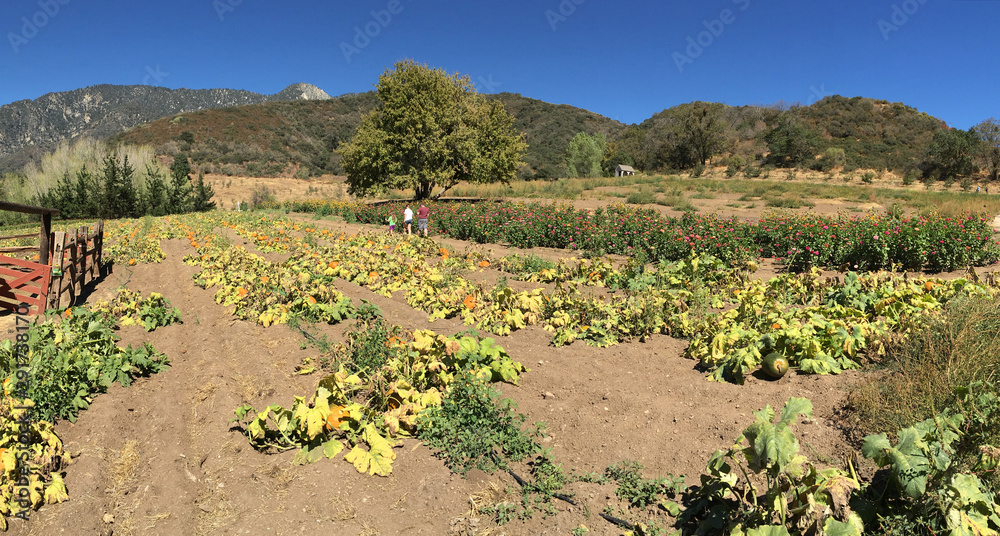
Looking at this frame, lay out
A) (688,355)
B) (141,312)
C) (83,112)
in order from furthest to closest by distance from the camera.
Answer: (83,112), (141,312), (688,355)

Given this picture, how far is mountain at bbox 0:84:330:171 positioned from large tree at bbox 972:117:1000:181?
104 meters

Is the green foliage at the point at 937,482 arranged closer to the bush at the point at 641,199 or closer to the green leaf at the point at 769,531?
the green leaf at the point at 769,531

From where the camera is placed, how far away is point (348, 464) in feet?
12.3

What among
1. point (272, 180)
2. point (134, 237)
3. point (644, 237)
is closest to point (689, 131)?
point (272, 180)

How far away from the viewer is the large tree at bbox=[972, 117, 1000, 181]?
43844mm

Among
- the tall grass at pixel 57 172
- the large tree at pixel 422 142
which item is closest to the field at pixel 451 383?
the large tree at pixel 422 142

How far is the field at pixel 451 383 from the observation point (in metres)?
3.27

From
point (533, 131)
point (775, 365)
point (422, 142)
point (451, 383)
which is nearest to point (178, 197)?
point (422, 142)

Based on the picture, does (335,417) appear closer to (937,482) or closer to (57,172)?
(937,482)

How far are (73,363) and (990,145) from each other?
6425 centimetres

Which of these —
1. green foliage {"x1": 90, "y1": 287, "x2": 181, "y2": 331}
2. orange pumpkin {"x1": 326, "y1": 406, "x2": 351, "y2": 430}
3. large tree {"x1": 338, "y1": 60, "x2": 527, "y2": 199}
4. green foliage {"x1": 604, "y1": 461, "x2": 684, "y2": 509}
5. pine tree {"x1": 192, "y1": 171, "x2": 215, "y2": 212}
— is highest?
large tree {"x1": 338, "y1": 60, "x2": 527, "y2": 199}

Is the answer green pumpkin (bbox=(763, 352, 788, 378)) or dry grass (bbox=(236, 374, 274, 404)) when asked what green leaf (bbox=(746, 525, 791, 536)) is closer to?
green pumpkin (bbox=(763, 352, 788, 378))

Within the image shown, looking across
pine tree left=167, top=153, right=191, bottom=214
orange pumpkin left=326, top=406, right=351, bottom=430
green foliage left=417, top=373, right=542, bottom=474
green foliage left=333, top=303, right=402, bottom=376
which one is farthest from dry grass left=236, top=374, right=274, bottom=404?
pine tree left=167, top=153, right=191, bottom=214

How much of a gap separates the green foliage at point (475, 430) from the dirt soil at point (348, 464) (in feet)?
0.38
